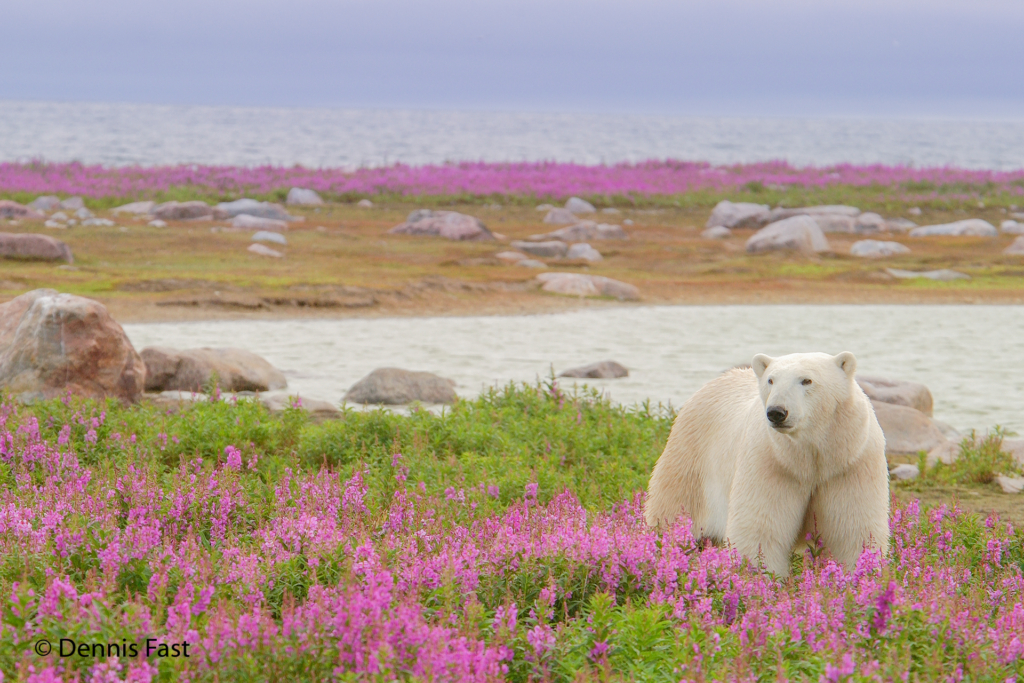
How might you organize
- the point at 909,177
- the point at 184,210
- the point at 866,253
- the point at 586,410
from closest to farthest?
the point at 586,410 < the point at 866,253 < the point at 184,210 < the point at 909,177

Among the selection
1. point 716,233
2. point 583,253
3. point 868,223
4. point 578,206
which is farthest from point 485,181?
point 583,253

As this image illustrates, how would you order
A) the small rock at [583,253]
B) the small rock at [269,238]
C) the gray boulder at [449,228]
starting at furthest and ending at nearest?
the gray boulder at [449,228] → the small rock at [269,238] → the small rock at [583,253]

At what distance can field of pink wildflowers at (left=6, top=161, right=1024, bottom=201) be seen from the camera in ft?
153

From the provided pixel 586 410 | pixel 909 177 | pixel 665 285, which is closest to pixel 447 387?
pixel 586 410

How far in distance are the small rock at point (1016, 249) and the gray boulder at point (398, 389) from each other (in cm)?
2525

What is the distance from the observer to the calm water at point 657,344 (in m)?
14.1

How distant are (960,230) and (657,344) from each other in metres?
24.6

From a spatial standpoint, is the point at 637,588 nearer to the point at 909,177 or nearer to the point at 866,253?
the point at 866,253

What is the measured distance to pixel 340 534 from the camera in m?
4.81

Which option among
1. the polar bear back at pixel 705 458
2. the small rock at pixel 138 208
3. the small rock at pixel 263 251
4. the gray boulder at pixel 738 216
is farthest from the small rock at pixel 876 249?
the polar bear back at pixel 705 458

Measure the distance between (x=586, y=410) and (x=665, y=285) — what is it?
15.2 metres

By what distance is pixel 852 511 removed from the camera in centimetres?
519

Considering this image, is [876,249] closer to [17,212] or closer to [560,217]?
[560,217]

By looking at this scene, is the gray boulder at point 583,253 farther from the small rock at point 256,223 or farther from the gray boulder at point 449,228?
the small rock at point 256,223
